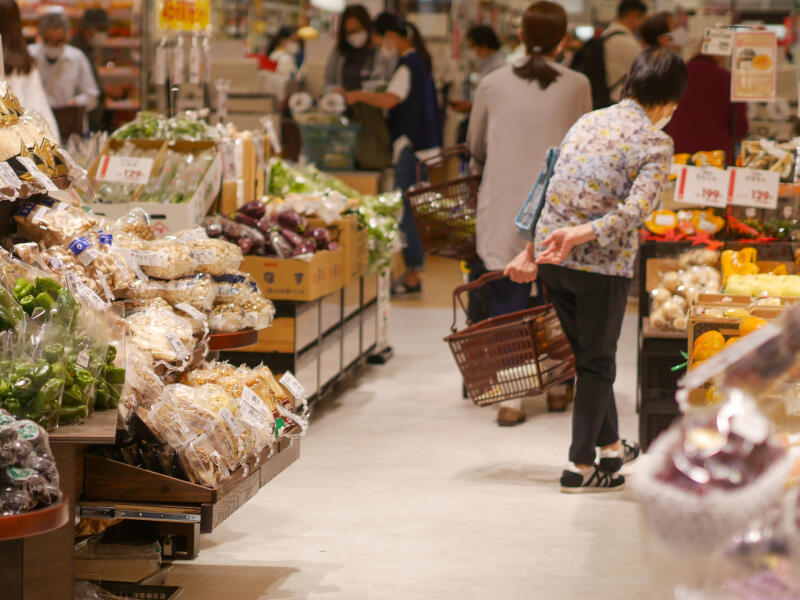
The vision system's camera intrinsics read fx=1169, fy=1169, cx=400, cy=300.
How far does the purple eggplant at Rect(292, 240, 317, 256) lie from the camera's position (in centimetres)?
538

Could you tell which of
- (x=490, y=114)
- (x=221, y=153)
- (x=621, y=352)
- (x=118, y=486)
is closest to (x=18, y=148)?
(x=118, y=486)

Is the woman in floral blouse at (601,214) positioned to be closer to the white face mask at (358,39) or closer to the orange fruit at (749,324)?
Answer: the orange fruit at (749,324)

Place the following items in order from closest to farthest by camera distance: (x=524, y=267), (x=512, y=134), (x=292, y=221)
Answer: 1. (x=524, y=267)
2. (x=512, y=134)
3. (x=292, y=221)

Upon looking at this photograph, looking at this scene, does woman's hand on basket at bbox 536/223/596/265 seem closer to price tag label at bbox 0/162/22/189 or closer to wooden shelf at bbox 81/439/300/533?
wooden shelf at bbox 81/439/300/533

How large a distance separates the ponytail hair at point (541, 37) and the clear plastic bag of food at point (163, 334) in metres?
2.36

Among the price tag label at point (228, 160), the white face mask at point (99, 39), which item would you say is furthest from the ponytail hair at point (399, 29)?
the white face mask at point (99, 39)

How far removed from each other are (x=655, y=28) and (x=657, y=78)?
355 centimetres

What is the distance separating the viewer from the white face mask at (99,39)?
1282 centimetres

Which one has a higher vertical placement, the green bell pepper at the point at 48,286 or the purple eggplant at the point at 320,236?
the green bell pepper at the point at 48,286

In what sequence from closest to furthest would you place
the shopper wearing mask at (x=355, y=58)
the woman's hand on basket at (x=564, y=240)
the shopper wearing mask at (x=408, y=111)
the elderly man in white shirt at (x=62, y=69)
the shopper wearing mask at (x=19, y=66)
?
1. the woman's hand on basket at (x=564, y=240)
2. the shopper wearing mask at (x=19, y=66)
3. the shopper wearing mask at (x=408, y=111)
4. the shopper wearing mask at (x=355, y=58)
5. the elderly man in white shirt at (x=62, y=69)

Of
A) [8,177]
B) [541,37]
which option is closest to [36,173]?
[8,177]

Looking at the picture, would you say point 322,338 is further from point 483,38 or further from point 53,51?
point 53,51

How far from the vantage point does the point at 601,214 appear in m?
4.09

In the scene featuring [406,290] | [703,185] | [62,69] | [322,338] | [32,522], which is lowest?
[406,290]
